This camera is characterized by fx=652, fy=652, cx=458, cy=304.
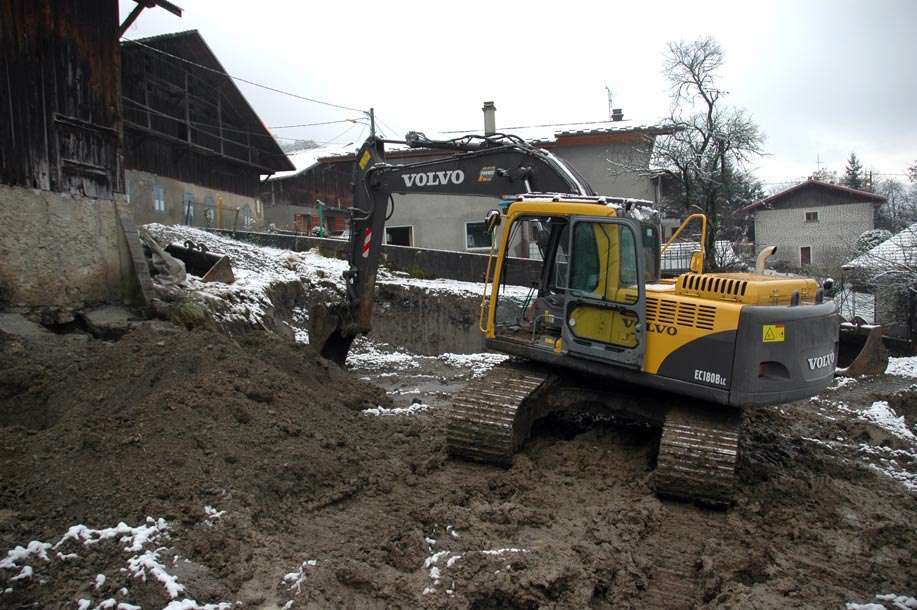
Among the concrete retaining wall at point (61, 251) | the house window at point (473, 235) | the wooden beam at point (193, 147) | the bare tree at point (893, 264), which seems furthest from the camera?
the house window at point (473, 235)

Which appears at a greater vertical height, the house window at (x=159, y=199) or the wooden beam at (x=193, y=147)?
the wooden beam at (x=193, y=147)

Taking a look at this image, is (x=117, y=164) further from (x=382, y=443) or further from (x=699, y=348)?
(x=699, y=348)

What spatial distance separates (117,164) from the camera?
8000 millimetres

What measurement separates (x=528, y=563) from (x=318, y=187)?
29651mm

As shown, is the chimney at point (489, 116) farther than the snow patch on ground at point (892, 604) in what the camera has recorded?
Yes

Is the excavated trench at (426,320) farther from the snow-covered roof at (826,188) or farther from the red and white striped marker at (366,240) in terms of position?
the snow-covered roof at (826,188)

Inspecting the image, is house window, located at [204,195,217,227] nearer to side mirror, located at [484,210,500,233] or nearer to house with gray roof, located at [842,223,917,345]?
side mirror, located at [484,210,500,233]

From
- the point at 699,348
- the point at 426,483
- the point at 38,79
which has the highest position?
the point at 38,79

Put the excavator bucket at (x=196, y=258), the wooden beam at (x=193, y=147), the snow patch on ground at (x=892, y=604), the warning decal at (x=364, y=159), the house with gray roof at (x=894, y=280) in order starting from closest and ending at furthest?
the snow patch on ground at (x=892, y=604) → the warning decal at (x=364, y=159) → the excavator bucket at (x=196, y=258) → the house with gray roof at (x=894, y=280) → the wooden beam at (x=193, y=147)

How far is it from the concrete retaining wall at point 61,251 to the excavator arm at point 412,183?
244cm

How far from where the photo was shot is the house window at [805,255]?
87.9ft

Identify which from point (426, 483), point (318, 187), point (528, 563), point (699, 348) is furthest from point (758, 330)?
point (318, 187)

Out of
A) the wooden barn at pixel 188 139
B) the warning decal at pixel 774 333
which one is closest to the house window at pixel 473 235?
the wooden barn at pixel 188 139

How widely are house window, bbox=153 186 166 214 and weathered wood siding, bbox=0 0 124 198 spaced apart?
41.9 ft
